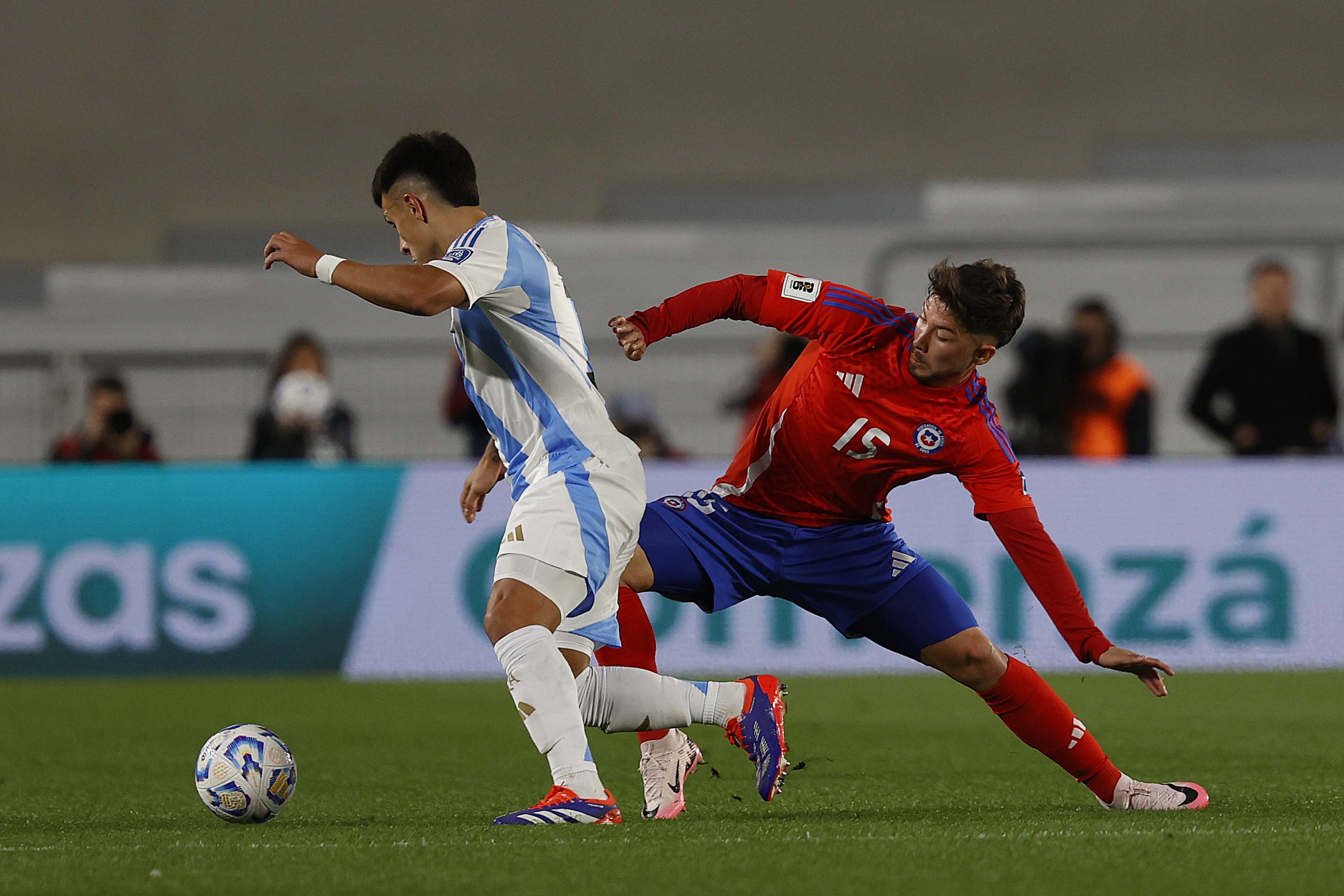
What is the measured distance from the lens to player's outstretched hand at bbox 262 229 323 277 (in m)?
4.37

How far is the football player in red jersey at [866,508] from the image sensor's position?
491 cm

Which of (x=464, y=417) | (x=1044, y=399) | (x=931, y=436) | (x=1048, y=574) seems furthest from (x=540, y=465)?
(x=1044, y=399)

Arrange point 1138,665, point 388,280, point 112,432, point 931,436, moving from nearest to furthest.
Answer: point 388,280 → point 1138,665 → point 931,436 → point 112,432

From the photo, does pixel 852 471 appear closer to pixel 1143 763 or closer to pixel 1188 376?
pixel 1143 763

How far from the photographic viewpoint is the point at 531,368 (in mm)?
4766

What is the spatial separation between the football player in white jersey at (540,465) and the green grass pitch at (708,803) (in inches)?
11.5

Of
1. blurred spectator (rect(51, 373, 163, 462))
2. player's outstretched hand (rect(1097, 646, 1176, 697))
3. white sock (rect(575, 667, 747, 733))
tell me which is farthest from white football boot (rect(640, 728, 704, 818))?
blurred spectator (rect(51, 373, 163, 462))

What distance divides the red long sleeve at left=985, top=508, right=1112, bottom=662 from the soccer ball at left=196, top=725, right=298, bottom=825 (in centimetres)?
204

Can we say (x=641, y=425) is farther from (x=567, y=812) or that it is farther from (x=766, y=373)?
(x=567, y=812)

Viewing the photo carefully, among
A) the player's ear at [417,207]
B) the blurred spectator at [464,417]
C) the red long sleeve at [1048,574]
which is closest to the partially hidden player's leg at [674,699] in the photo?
the red long sleeve at [1048,574]

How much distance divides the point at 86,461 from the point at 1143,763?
677 centimetres

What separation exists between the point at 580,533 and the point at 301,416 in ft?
20.1

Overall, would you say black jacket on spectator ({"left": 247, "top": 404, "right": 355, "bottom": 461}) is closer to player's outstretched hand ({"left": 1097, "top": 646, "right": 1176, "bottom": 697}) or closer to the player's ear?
the player's ear

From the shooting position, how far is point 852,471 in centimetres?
517
